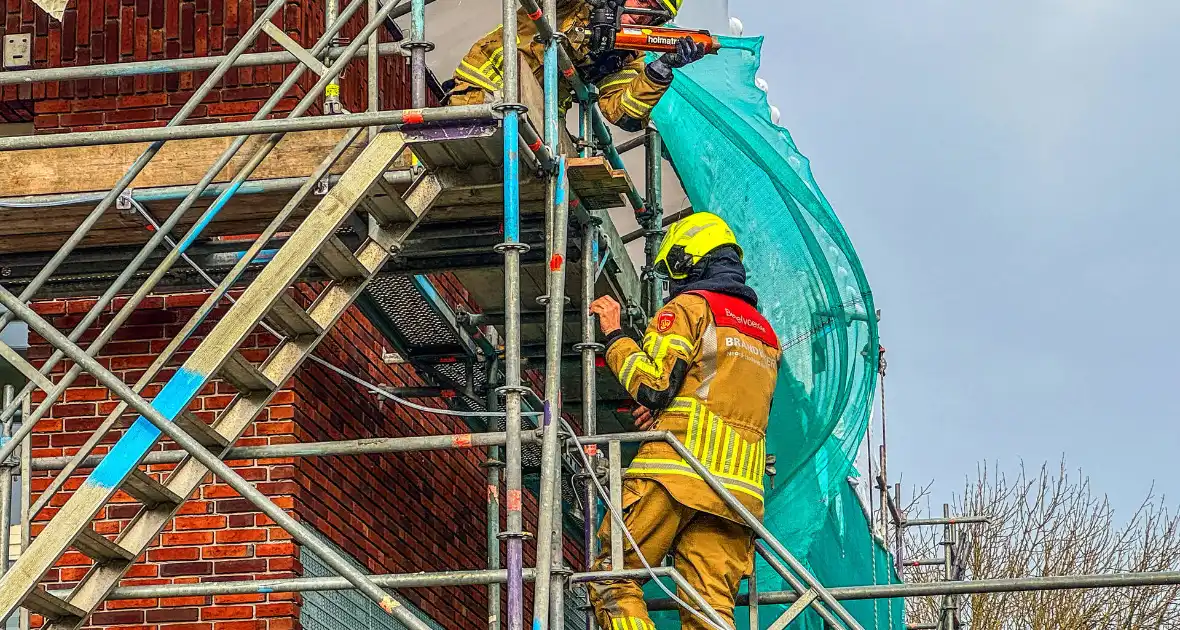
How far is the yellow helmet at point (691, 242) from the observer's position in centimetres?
920

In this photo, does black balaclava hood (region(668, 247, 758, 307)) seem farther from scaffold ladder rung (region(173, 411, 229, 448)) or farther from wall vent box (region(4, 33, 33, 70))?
wall vent box (region(4, 33, 33, 70))

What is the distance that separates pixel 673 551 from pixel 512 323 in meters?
1.96

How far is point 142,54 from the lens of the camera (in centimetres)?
1025

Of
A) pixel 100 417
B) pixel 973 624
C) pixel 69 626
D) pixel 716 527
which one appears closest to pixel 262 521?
pixel 100 417

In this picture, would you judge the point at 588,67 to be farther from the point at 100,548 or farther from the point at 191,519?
the point at 100,548

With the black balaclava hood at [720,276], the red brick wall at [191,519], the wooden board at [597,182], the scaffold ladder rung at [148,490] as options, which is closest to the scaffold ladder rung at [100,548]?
the scaffold ladder rung at [148,490]

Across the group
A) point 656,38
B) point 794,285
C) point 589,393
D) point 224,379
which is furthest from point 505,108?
point 794,285

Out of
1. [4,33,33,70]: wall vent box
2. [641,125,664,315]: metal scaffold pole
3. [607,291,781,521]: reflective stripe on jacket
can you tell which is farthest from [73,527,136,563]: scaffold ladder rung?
[641,125,664,315]: metal scaffold pole

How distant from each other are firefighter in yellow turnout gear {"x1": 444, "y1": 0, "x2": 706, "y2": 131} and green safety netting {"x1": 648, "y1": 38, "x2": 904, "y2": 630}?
1.69 feet

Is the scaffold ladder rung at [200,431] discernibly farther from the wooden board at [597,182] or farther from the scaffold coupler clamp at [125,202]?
the wooden board at [597,182]

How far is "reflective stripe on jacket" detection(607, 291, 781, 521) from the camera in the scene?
8.59 meters

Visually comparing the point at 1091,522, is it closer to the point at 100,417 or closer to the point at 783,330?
the point at 783,330

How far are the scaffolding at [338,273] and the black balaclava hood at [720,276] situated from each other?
19.6 inches

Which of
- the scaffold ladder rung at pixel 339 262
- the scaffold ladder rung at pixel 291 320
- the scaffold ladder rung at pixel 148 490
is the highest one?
the scaffold ladder rung at pixel 339 262
